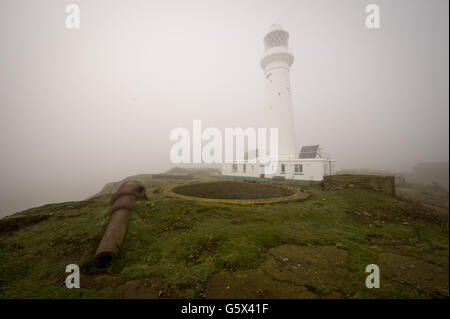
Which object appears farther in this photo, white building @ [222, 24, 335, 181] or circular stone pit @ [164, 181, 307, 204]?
white building @ [222, 24, 335, 181]

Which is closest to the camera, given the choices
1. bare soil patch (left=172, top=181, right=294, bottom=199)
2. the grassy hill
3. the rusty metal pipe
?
the grassy hill

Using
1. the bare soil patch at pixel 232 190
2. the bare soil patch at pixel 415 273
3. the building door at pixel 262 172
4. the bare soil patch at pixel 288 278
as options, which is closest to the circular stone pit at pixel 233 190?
the bare soil patch at pixel 232 190

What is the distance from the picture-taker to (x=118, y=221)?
5.78 meters

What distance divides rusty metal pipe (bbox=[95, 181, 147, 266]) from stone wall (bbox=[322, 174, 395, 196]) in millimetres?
11997

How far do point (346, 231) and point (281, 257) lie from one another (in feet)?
10.5

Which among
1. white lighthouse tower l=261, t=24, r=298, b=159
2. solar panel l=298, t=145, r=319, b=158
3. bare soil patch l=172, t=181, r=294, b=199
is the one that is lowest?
bare soil patch l=172, t=181, r=294, b=199

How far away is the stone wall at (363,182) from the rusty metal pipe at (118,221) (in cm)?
1200

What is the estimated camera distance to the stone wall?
9680 mm

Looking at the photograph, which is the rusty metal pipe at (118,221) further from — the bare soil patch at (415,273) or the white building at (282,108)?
the white building at (282,108)

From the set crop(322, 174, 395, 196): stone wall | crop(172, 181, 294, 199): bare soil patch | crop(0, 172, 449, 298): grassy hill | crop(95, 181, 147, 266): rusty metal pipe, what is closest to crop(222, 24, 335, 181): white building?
crop(322, 174, 395, 196): stone wall

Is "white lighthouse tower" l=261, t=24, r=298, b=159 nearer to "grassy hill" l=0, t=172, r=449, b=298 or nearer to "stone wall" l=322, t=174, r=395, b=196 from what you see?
"stone wall" l=322, t=174, r=395, b=196
